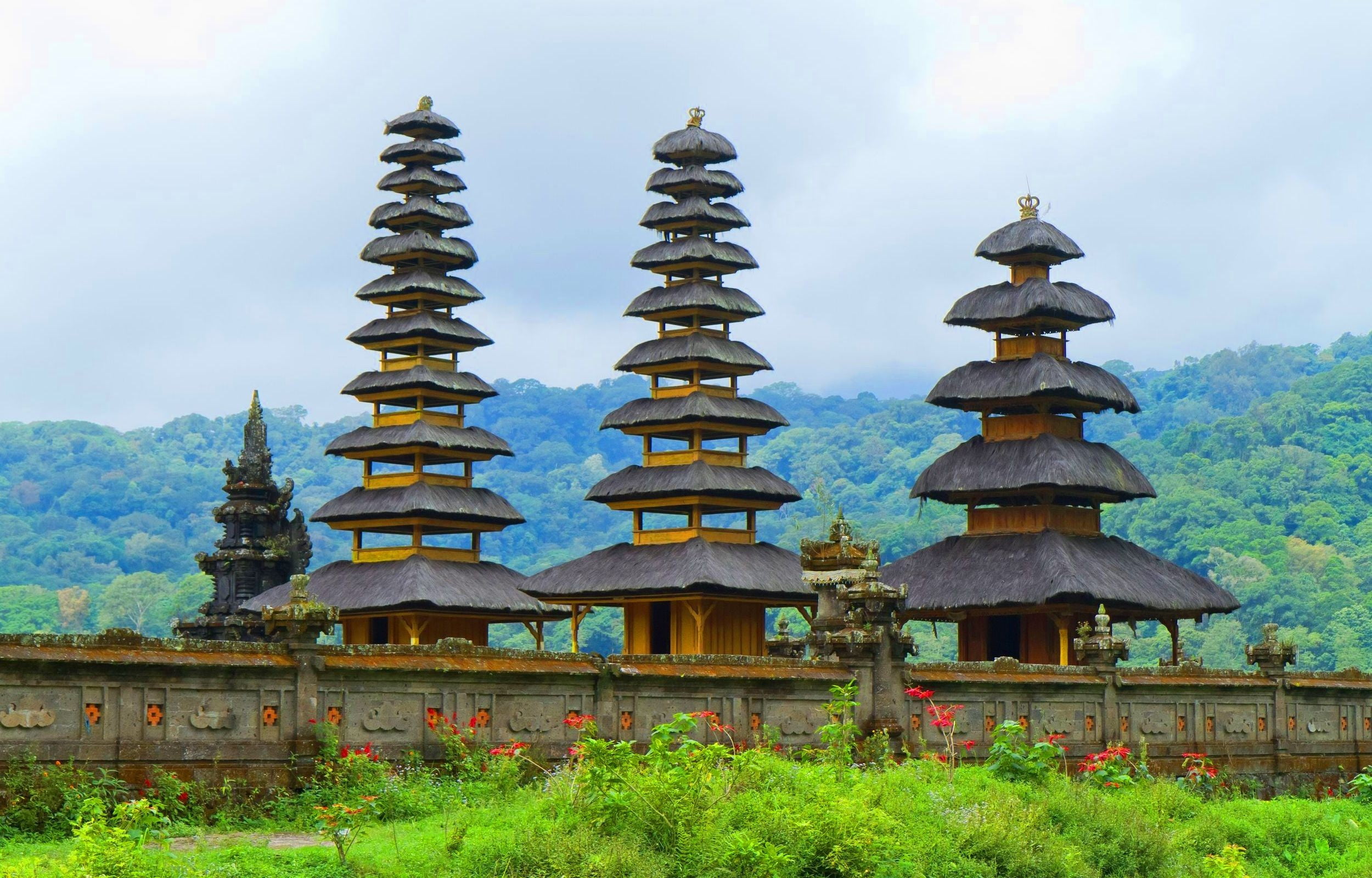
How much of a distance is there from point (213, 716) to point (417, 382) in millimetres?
31119

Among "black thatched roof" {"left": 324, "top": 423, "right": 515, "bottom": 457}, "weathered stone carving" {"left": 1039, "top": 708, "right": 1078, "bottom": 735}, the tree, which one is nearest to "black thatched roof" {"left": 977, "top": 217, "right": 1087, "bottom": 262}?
"black thatched roof" {"left": 324, "top": 423, "right": 515, "bottom": 457}

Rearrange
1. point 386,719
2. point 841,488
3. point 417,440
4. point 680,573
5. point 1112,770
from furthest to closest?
point 841,488
point 417,440
point 680,573
point 1112,770
point 386,719

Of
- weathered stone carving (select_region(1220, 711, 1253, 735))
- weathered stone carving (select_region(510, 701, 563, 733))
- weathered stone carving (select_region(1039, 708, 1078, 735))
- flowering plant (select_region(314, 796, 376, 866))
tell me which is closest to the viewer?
flowering plant (select_region(314, 796, 376, 866))

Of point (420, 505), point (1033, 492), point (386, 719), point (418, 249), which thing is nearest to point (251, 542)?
point (420, 505)

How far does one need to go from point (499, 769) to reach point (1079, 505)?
2508 cm

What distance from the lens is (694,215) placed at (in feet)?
162

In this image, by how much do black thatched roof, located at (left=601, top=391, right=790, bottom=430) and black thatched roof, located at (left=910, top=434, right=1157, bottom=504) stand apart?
6316mm

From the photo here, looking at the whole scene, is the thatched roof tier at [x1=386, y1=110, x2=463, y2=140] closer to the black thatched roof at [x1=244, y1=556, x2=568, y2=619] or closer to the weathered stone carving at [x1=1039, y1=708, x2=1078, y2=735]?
the black thatched roof at [x1=244, y1=556, x2=568, y2=619]

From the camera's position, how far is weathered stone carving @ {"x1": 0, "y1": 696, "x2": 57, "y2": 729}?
57.6ft

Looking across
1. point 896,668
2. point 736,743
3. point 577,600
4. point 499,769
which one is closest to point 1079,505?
point 577,600

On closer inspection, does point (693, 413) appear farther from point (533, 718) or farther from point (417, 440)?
point (533, 718)

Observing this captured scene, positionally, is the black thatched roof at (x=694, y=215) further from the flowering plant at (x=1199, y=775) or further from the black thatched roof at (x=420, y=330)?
the flowering plant at (x=1199, y=775)

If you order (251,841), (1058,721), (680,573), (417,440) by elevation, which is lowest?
(251,841)

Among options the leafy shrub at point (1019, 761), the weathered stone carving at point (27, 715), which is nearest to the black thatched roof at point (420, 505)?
the leafy shrub at point (1019, 761)
